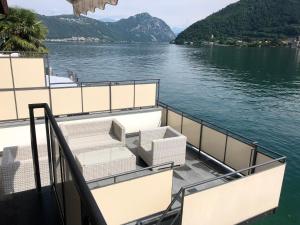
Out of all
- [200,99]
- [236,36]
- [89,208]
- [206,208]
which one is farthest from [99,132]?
[236,36]

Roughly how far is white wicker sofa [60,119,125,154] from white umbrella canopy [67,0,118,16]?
280 inches

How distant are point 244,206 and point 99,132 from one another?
6.68 meters

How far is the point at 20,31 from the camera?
1930cm

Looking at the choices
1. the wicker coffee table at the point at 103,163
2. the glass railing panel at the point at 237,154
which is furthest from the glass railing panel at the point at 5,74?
the glass railing panel at the point at 237,154

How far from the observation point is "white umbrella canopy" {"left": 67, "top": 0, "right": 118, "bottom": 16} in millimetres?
3659

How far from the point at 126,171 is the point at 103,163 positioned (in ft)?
3.31

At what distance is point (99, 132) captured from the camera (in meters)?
11.8

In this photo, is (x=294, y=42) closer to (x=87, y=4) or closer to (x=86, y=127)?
(x=86, y=127)

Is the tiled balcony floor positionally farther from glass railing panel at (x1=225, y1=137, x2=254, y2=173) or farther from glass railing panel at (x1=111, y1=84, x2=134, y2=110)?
glass railing panel at (x1=111, y1=84, x2=134, y2=110)

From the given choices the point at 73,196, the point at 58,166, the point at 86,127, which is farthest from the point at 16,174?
the point at 73,196

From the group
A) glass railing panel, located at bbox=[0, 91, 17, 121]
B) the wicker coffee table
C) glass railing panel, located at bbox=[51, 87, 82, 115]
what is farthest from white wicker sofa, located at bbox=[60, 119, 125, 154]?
glass railing panel, located at bbox=[0, 91, 17, 121]

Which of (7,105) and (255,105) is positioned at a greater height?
(7,105)

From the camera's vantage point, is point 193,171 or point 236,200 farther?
point 193,171

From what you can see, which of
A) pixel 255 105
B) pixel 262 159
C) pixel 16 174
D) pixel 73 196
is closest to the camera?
pixel 73 196
